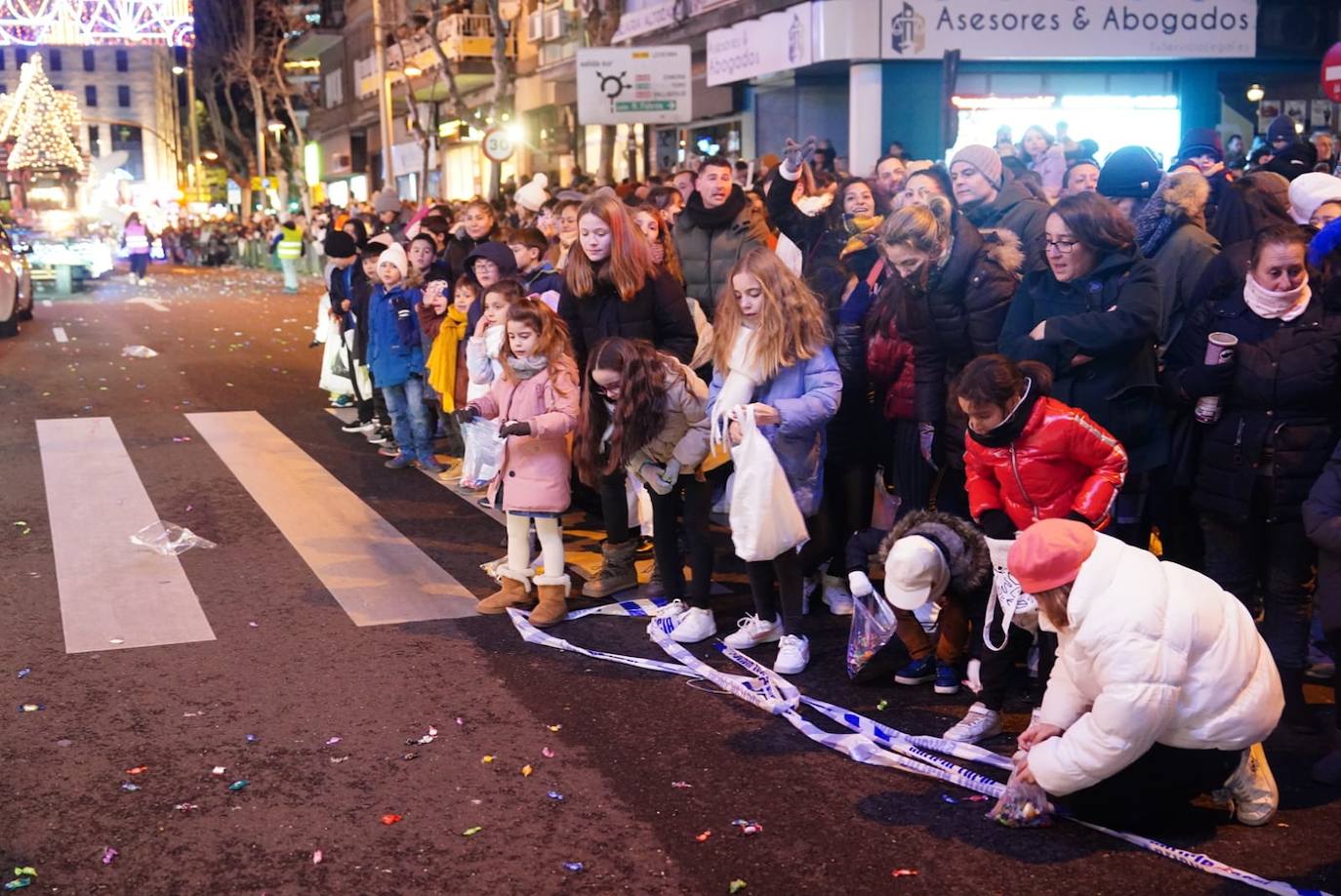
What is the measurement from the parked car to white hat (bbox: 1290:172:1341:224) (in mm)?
18341

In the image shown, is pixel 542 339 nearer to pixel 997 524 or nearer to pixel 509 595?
pixel 509 595

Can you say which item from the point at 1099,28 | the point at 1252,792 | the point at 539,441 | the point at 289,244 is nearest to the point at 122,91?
the point at 289,244

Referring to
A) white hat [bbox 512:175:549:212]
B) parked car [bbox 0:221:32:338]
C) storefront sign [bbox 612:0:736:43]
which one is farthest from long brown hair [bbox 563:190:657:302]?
storefront sign [bbox 612:0:736:43]

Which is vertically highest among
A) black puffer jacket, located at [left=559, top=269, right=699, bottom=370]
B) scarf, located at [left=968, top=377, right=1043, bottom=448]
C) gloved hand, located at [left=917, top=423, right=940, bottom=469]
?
black puffer jacket, located at [left=559, top=269, right=699, bottom=370]

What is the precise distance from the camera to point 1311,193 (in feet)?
24.9

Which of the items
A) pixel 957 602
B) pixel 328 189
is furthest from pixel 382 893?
pixel 328 189

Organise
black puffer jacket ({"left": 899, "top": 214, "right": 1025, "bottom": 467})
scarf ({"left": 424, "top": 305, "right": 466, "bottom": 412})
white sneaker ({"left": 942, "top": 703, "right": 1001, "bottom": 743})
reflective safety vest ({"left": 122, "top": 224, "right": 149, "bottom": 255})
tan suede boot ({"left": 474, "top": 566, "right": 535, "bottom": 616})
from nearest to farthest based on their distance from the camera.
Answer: white sneaker ({"left": 942, "top": 703, "right": 1001, "bottom": 743}), black puffer jacket ({"left": 899, "top": 214, "right": 1025, "bottom": 467}), tan suede boot ({"left": 474, "top": 566, "right": 535, "bottom": 616}), scarf ({"left": 424, "top": 305, "right": 466, "bottom": 412}), reflective safety vest ({"left": 122, "top": 224, "right": 149, "bottom": 255})

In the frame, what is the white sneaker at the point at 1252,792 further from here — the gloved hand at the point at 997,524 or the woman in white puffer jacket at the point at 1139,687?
the gloved hand at the point at 997,524

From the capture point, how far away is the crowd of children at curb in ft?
15.1

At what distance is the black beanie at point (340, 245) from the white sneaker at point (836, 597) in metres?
6.61

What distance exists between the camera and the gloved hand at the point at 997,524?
18.7 ft

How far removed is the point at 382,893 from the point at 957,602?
8.58 feet

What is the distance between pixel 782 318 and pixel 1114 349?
137 cm

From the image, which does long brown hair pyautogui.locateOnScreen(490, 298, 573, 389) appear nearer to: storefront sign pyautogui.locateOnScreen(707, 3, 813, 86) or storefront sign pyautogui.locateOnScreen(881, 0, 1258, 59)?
storefront sign pyautogui.locateOnScreen(707, 3, 813, 86)
